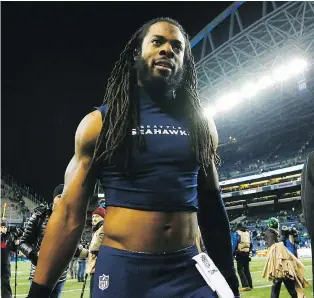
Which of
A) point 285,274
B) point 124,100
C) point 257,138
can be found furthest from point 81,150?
point 257,138

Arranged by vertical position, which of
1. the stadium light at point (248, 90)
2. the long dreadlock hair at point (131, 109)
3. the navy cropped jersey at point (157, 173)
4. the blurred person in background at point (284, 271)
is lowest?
the blurred person in background at point (284, 271)

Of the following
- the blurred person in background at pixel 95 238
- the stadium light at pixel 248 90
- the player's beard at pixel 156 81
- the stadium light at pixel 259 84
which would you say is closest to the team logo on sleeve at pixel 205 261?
the player's beard at pixel 156 81

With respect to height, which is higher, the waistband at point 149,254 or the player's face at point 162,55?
the player's face at point 162,55

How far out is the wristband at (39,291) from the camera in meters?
1.58

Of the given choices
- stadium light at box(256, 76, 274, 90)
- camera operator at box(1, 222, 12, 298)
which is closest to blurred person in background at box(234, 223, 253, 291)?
camera operator at box(1, 222, 12, 298)

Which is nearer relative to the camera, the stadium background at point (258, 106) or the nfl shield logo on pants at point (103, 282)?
the nfl shield logo on pants at point (103, 282)

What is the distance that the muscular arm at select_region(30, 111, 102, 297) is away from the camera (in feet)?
5.44

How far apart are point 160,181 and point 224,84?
30.6 meters

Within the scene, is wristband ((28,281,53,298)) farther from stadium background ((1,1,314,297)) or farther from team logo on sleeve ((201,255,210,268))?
stadium background ((1,1,314,297))

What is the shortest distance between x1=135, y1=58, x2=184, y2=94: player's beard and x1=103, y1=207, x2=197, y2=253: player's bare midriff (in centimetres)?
64

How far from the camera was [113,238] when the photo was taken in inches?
64.6

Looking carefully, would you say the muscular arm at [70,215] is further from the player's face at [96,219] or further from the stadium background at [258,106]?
the stadium background at [258,106]

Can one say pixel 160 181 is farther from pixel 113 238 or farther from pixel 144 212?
pixel 113 238

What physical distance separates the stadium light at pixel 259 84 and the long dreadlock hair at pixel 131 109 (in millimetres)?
23290
